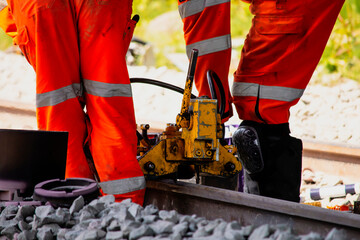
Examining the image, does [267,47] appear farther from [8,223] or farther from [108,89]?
[8,223]

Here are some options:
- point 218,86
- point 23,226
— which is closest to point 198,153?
point 218,86

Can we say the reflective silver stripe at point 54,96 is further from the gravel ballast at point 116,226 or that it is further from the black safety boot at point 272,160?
the black safety boot at point 272,160

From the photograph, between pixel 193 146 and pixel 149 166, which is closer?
pixel 193 146

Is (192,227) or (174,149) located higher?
(174,149)

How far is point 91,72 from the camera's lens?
11.5 feet

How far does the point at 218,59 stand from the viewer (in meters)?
3.96

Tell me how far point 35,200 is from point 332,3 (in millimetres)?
2312

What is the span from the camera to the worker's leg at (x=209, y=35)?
394 cm

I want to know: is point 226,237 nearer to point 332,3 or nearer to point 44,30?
point 44,30

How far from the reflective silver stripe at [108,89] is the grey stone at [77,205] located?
34.4 inches

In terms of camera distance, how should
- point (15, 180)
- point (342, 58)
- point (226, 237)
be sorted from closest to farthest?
1. point (226, 237)
2. point (15, 180)
3. point (342, 58)

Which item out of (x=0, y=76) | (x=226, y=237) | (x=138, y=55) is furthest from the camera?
Result: (x=138, y=55)

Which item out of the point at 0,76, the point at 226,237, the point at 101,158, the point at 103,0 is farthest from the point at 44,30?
the point at 0,76

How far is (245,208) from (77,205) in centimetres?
89
